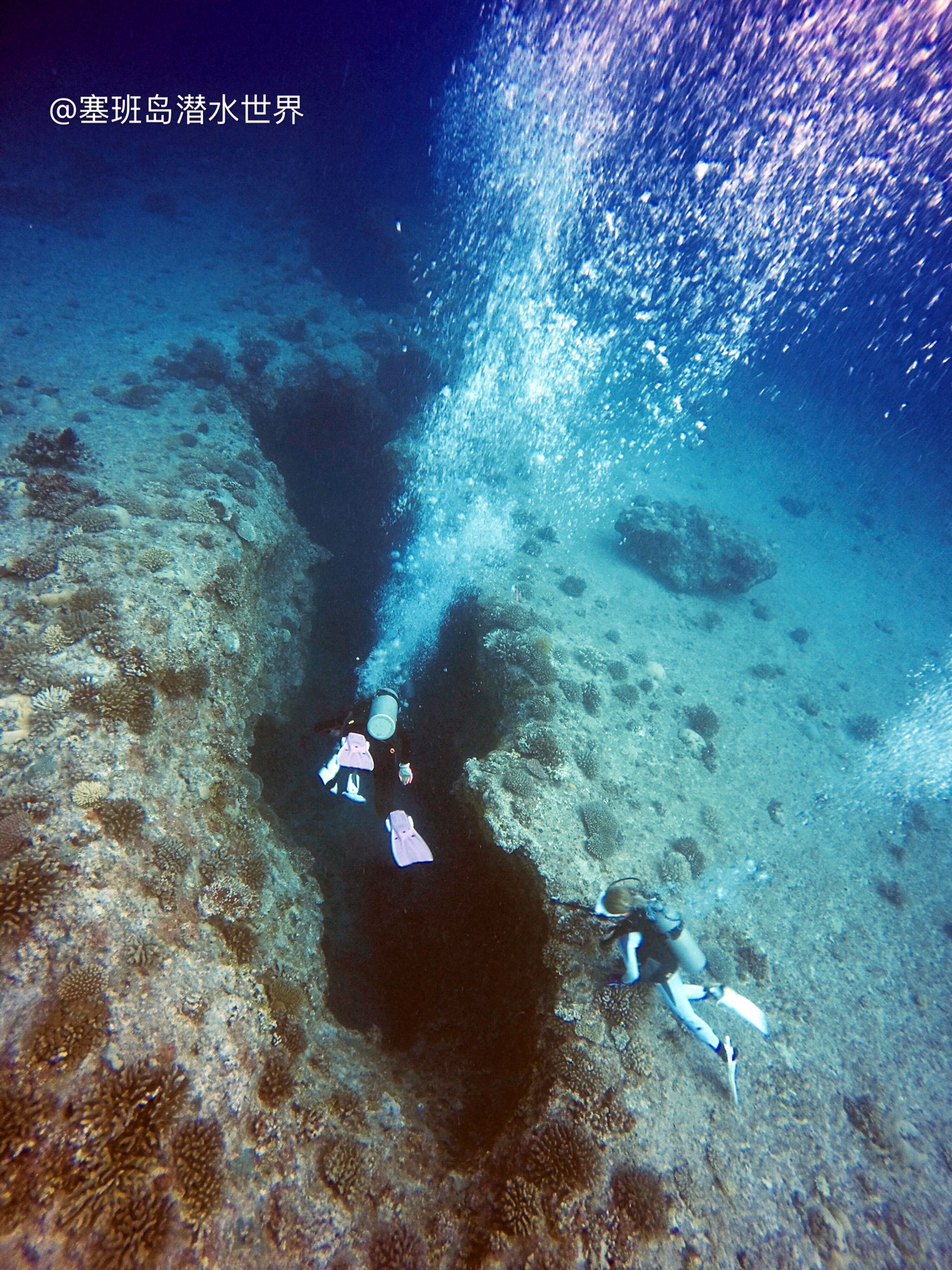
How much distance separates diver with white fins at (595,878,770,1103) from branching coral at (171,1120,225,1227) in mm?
5032

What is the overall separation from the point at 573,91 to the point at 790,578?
26.7 m

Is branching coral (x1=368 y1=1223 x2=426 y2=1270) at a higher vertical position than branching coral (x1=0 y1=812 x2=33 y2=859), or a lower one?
lower

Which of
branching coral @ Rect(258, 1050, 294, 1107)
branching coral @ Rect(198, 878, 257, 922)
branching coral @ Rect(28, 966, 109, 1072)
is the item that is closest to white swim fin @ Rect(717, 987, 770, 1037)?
branching coral @ Rect(258, 1050, 294, 1107)

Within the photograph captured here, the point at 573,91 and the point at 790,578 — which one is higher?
the point at 573,91

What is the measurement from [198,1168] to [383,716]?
506 centimetres

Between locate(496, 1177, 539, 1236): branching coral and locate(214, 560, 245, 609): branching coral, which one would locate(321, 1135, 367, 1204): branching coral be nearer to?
locate(496, 1177, 539, 1236): branching coral

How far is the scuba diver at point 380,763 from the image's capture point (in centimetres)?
714

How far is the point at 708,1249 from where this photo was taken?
17.7ft

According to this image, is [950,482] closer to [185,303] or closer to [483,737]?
[483,737]

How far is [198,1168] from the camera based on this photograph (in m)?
4.89

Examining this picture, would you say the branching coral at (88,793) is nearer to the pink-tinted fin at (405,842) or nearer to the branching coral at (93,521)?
the pink-tinted fin at (405,842)

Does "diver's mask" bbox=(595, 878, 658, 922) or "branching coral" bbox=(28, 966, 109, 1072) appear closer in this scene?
"branching coral" bbox=(28, 966, 109, 1072)

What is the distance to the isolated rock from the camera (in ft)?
65.4

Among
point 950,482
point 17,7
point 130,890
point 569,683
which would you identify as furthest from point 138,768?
point 950,482
